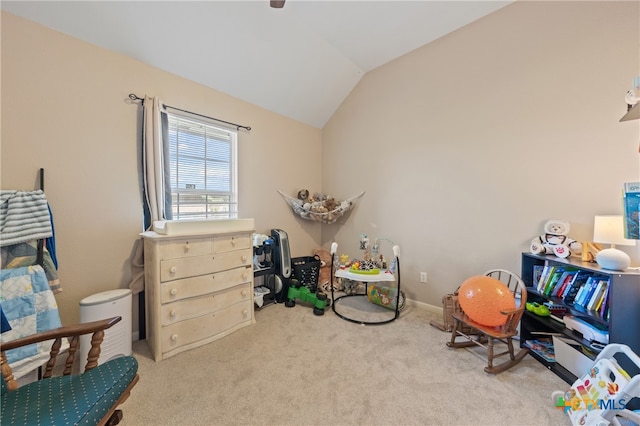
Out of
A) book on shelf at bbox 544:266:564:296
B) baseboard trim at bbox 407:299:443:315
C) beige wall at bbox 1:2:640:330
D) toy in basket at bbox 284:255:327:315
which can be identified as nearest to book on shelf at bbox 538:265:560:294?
book on shelf at bbox 544:266:564:296

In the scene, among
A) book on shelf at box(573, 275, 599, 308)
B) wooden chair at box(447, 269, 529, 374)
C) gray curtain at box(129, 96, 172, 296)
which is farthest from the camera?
gray curtain at box(129, 96, 172, 296)

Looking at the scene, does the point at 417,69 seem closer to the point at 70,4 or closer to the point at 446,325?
the point at 446,325

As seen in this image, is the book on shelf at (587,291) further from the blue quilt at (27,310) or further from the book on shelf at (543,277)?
the blue quilt at (27,310)

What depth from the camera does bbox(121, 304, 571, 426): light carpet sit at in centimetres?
138

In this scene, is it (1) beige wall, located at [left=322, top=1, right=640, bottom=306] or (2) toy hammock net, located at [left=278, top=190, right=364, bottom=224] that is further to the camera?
(2) toy hammock net, located at [left=278, top=190, right=364, bottom=224]

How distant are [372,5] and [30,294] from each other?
3.50m

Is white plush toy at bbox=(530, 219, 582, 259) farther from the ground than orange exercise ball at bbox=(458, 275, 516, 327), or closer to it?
farther from the ground

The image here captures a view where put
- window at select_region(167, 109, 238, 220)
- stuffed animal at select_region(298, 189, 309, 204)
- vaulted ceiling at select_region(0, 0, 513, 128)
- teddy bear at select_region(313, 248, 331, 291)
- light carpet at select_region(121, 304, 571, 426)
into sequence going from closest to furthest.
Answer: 1. light carpet at select_region(121, 304, 571, 426)
2. vaulted ceiling at select_region(0, 0, 513, 128)
3. window at select_region(167, 109, 238, 220)
4. teddy bear at select_region(313, 248, 331, 291)
5. stuffed animal at select_region(298, 189, 309, 204)

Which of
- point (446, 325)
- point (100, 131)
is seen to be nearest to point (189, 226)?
point (100, 131)

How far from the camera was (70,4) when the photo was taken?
5.51 feet

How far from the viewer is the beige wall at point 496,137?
1866 mm

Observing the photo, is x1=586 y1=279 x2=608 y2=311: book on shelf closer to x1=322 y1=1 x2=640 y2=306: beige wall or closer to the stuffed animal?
x1=322 y1=1 x2=640 y2=306: beige wall

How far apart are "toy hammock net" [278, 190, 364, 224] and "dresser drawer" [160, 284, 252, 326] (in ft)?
4.56

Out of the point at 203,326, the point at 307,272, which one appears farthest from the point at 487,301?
the point at 203,326
